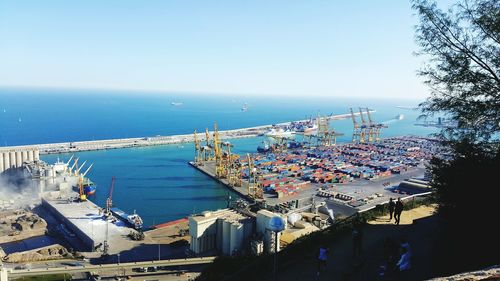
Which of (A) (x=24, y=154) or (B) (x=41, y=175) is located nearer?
(B) (x=41, y=175)

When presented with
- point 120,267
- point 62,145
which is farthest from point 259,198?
point 62,145

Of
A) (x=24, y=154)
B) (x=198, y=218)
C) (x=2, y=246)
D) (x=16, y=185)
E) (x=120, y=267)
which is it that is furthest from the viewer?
(x=24, y=154)

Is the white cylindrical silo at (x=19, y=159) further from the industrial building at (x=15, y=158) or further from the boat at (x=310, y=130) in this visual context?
the boat at (x=310, y=130)

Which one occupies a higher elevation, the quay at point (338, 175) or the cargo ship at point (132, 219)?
the quay at point (338, 175)

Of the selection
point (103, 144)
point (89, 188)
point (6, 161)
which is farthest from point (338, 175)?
point (103, 144)

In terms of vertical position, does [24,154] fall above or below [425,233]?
below

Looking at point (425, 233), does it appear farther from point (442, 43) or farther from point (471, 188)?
point (442, 43)

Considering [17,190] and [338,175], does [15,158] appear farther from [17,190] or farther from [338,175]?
[338,175]

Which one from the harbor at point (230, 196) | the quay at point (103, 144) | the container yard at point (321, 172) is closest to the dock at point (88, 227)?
the harbor at point (230, 196)

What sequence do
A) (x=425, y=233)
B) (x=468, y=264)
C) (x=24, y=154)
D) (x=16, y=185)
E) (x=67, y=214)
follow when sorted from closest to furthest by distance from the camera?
(x=468, y=264)
(x=425, y=233)
(x=67, y=214)
(x=16, y=185)
(x=24, y=154)

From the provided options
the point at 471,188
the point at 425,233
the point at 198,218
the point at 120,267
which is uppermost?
the point at 471,188
